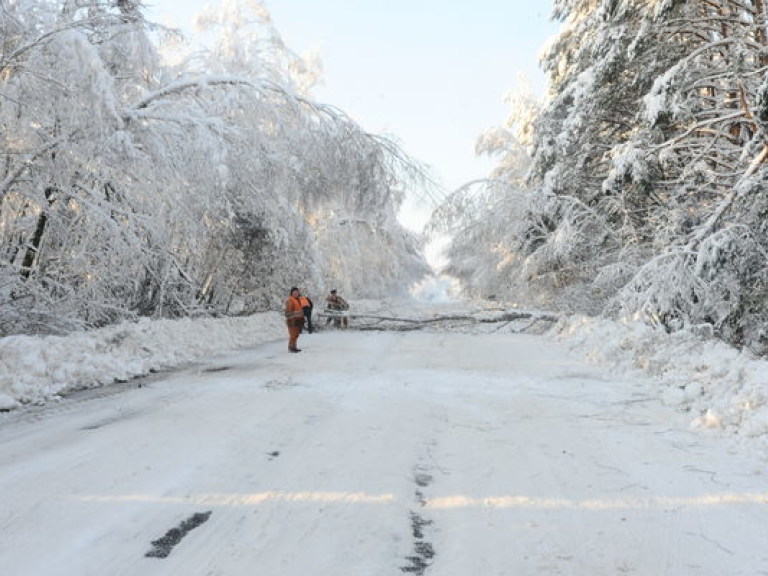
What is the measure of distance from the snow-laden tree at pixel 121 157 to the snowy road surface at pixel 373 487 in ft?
11.8

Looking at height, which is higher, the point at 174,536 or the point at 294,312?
the point at 294,312

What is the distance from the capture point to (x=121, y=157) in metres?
9.62

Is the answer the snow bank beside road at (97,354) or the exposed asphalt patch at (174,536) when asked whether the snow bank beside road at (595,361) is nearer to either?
the snow bank beside road at (97,354)

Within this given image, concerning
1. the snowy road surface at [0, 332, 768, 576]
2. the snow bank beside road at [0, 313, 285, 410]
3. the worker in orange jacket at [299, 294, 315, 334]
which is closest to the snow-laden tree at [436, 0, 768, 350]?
the snowy road surface at [0, 332, 768, 576]

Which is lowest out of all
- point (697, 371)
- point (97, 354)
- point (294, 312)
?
point (697, 371)

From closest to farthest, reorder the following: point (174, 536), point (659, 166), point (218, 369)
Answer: point (174, 536) < point (218, 369) < point (659, 166)

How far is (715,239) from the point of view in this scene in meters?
10.3

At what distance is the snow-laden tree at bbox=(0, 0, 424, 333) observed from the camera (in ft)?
27.9

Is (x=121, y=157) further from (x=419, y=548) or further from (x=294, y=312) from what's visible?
(x=419, y=548)

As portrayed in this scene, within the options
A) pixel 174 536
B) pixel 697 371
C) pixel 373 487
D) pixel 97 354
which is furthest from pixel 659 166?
pixel 174 536

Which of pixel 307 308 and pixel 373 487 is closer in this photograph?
pixel 373 487

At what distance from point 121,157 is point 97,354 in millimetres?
3183

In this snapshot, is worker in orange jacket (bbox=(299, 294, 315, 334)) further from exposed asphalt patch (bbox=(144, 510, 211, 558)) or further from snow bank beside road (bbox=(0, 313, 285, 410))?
exposed asphalt patch (bbox=(144, 510, 211, 558))

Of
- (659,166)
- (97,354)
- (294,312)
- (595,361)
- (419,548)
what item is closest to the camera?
(419,548)
